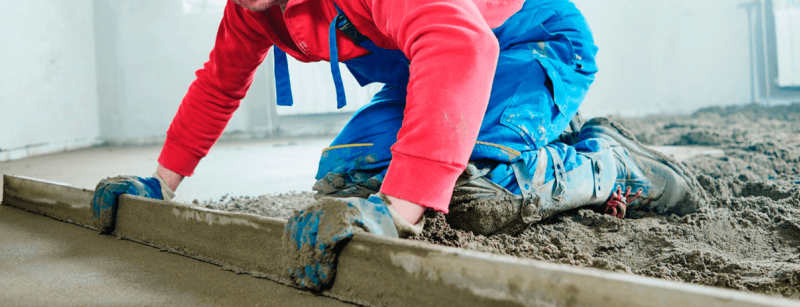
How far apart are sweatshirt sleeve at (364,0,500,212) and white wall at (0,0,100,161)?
3565 millimetres

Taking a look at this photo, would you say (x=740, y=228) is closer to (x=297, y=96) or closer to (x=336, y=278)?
(x=336, y=278)

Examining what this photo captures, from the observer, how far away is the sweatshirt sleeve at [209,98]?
142 cm

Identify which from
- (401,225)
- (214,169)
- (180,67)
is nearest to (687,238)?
(401,225)

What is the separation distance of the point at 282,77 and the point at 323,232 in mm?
722

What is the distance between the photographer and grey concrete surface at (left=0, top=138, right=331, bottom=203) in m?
2.16

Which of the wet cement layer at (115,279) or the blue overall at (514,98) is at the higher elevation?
the blue overall at (514,98)

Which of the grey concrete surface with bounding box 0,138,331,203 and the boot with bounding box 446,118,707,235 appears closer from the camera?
the boot with bounding box 446,118,707,235

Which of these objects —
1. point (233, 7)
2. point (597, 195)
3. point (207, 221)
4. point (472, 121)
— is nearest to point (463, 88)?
point (472, 121)

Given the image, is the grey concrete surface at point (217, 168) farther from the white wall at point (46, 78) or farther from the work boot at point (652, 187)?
the work boot at point (652, 187)

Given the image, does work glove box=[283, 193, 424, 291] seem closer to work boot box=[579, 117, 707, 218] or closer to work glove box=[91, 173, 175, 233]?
work glove box=[91, 173, 175, 233]

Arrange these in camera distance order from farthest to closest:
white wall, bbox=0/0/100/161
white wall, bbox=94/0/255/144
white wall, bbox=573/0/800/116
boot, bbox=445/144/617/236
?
white wall, bbox=573/0/800/116 < white wall, bbox=94/0/255/144 < white wall, bbox=0/0/100/161 < boot, bbox=445/144/617/236

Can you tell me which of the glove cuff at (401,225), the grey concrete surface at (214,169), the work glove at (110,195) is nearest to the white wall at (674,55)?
the grey concrete surface at (214,169)

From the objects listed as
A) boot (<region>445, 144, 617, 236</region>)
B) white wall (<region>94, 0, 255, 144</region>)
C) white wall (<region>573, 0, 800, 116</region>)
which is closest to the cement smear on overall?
boot (<region>445, 144, 617, 236</region>)

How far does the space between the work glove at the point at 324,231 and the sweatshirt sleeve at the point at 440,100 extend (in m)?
0.05
